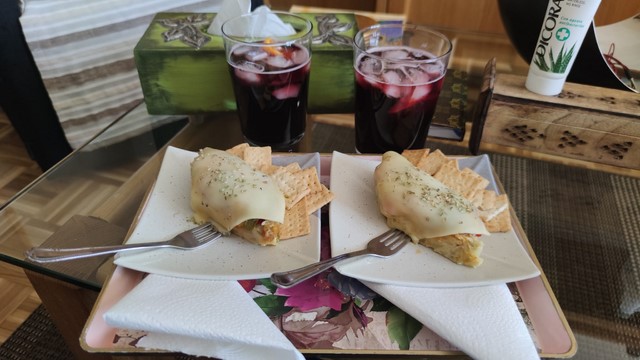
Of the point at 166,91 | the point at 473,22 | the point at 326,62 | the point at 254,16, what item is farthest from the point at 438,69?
the point at 473,22

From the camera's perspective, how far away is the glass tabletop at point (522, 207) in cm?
60

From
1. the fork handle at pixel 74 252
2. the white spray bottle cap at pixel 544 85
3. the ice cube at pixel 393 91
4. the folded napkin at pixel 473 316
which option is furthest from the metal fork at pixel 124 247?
the white spray bottle cap at pixel 544 85

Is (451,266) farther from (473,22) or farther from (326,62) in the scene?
(473,22)

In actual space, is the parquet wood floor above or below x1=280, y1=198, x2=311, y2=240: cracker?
below

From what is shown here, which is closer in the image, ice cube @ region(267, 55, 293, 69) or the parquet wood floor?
ice cube @ region(267, 55, 293, 69)

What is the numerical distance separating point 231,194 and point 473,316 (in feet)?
1.02

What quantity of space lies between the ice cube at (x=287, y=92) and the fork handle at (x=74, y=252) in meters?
0.29

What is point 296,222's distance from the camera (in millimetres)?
580

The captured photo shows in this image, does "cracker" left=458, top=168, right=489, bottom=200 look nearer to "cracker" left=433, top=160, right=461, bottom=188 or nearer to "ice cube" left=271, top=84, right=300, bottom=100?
"cracker" left=433, top=160, right=461, bottom=188

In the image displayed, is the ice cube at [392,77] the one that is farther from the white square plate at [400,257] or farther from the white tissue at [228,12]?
the white tissue at [228,12]

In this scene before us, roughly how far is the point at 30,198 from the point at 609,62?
3.14ft

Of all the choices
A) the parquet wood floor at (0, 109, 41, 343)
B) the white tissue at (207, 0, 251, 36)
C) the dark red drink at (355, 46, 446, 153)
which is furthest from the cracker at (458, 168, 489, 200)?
the parquet wood floor at (0, 109, 41, 343)

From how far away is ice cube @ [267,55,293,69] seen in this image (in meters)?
0.68

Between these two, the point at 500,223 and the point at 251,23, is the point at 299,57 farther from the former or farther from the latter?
the point at 500,223
